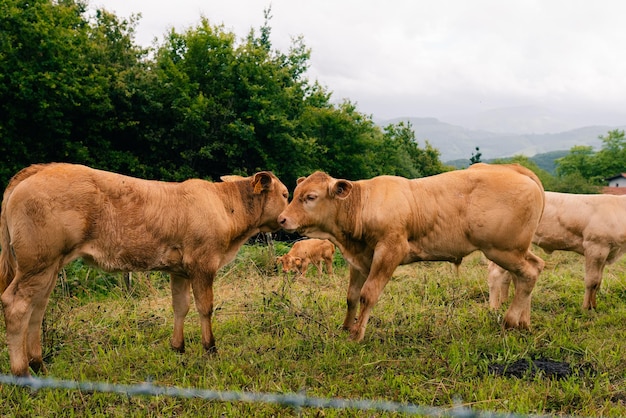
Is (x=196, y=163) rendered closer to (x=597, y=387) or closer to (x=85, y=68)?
(x=85, y=68)

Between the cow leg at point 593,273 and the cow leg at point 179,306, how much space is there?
6179 millimetres

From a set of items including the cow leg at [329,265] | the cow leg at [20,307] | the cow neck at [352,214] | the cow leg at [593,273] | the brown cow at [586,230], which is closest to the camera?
the cow leg at [20,307]

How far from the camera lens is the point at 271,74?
114 ft

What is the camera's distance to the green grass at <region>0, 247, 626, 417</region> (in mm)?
4531

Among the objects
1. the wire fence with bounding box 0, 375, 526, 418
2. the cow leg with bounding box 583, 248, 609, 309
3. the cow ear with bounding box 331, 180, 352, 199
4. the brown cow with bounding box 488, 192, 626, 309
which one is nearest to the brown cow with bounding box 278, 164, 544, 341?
the cow ear with bounding box 331, 180, 352, 199

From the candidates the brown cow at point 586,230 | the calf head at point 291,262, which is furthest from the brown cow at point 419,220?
the calf head at point 291,262

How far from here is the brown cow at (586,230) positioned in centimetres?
851

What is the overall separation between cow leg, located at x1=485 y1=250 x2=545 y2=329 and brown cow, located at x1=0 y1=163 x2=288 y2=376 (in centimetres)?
289

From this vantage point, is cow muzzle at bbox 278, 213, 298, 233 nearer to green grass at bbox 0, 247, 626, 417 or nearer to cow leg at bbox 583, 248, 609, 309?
green grass at bbox 0, 247, 626, 417

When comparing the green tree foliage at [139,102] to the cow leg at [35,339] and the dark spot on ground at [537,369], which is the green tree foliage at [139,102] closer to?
the cow leg at [35,339]

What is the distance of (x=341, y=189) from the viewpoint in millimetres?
6391

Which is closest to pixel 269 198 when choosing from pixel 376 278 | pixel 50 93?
pixel 376 278

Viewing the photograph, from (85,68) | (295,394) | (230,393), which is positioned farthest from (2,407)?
(85,68)

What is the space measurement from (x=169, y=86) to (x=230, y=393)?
1088 inches
